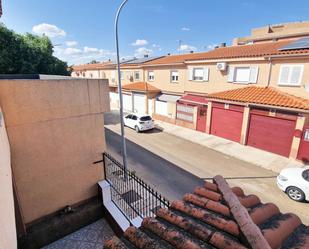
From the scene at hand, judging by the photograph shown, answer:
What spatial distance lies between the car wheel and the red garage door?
248 inches

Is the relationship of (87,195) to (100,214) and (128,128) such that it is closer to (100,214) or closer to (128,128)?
(100,214)

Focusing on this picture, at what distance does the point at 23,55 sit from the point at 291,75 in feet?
65.2

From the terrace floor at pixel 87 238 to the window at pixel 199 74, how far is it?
48.5 feet

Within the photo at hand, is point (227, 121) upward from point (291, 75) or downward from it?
downward

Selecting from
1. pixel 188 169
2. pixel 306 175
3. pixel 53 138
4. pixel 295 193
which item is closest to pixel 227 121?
pixel 188 169

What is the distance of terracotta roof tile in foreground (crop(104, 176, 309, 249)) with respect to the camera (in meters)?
A: 1.95

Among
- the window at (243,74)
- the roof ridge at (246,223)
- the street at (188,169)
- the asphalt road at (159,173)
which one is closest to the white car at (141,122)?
the street at (188,169)

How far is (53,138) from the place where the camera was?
16.0ft

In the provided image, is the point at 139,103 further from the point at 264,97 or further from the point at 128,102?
the point at 264,97

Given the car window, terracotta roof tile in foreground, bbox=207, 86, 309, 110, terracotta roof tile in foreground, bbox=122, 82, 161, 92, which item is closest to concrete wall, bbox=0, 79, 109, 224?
the car window

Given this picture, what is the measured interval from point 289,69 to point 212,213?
13158mm

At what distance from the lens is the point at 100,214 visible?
597cm

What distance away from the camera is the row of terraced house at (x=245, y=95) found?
11256mm

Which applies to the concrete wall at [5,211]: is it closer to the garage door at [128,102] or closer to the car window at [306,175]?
the car window at [306,175]
